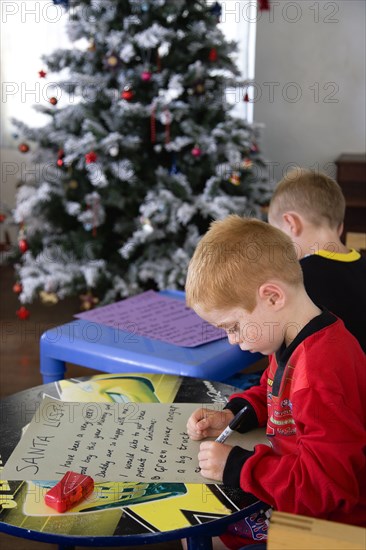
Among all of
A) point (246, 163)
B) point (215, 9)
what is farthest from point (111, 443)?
point (215, 9)

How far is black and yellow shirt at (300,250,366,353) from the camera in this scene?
1.55 meters

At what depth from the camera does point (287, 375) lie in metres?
1.11

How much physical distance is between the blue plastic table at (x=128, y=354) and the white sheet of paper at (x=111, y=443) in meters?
0.31

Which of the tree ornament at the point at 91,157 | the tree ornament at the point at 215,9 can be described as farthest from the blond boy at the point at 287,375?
the tree ornament at the point at 215,9

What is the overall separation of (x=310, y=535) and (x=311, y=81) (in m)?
4.26

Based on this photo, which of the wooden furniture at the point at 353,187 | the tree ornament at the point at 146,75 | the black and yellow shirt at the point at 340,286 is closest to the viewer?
the black and yellow shirt at the point at 340,286

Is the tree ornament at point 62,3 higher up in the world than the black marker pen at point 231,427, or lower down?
higher up

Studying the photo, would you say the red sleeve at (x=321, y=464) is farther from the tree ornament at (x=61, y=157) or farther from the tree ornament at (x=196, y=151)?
the tree ornament at (x=61, y=157)

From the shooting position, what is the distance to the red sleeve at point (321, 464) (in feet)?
3.27

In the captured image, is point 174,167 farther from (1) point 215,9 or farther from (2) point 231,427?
(2) point 231,427

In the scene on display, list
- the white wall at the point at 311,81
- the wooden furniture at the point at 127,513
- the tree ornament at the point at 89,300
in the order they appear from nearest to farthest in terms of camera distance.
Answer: the wooden furniture at the point at 127,513 < the tree ornament at the point at 89,300 < the white wall at the point at 311,81

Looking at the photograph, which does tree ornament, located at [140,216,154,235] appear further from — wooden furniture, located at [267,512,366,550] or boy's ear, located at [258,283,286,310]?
wooden furniture, located at [267,512,366,550]

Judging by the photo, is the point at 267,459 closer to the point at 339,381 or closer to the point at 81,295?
the point at 339,381

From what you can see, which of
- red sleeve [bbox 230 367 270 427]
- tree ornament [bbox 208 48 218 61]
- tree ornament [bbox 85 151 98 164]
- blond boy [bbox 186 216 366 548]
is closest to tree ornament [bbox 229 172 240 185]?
tree ornament [bbox 208 48 218 61]
